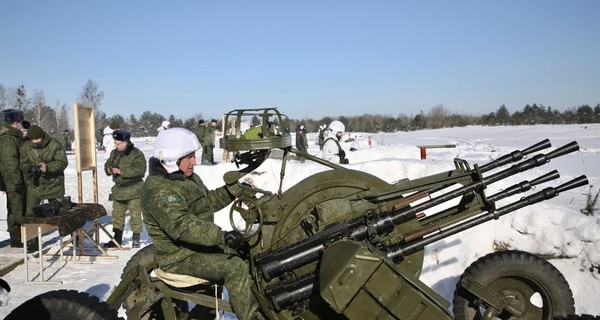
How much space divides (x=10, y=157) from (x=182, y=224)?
6.33m

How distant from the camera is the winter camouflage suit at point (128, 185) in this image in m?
9.02

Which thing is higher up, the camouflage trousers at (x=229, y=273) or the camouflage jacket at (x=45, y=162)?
Answer: the camouflage jacket at (x=45, y=162)

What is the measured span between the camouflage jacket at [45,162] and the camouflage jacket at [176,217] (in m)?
5.49

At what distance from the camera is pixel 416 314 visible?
347 cm

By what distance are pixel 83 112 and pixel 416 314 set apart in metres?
8.46

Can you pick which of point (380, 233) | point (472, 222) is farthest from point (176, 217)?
point (472, 222)

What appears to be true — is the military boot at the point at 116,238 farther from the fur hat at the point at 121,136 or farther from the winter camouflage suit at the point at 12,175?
the fur hat at the point at 121,136

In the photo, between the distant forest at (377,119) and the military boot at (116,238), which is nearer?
the military boot at (116,238)

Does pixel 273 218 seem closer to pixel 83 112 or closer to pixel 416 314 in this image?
pixel 416 314

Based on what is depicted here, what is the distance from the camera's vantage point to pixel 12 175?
852 centimetres

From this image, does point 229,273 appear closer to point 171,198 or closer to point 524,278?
point 171,198

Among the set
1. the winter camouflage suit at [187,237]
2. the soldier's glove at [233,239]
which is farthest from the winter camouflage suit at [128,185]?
the soldier's glove at [233,239]

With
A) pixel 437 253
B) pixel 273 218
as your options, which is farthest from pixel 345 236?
pixel 437 253

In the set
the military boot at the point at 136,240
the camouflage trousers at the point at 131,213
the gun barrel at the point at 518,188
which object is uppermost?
the gun barrel at the point at 518,188
